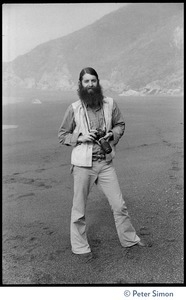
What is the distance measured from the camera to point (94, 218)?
180 inches

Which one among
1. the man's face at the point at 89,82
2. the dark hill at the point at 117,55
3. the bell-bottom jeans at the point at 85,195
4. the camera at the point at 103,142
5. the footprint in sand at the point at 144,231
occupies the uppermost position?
the dark hill at the point at 117,55

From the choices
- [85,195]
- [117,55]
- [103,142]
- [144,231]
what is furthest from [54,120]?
[117,55]

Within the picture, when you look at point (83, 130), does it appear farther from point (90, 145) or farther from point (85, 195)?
point (85, 195)

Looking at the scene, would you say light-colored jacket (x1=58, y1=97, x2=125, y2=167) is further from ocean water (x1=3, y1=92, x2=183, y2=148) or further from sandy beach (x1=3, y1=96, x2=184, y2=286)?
ocean water (x1=3, y1=92, x2=183, y2=148)

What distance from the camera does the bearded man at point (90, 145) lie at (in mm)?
3505

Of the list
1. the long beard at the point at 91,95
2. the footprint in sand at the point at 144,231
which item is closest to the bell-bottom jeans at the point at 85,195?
the footprint in sand at the point at 144,231

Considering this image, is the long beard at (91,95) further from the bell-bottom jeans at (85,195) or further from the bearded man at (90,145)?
the bell-bottom jeans at (85,195)

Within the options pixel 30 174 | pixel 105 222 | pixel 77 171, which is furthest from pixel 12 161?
pixel 77 171

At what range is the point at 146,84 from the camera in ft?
84.1

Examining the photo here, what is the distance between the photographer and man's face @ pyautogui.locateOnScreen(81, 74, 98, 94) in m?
3.48

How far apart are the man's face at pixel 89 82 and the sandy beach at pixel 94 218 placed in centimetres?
164

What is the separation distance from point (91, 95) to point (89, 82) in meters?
0.13

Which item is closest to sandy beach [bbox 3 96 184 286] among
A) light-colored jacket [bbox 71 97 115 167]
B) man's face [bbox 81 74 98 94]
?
light-colored jacket [bbox 71 97 115 167]
